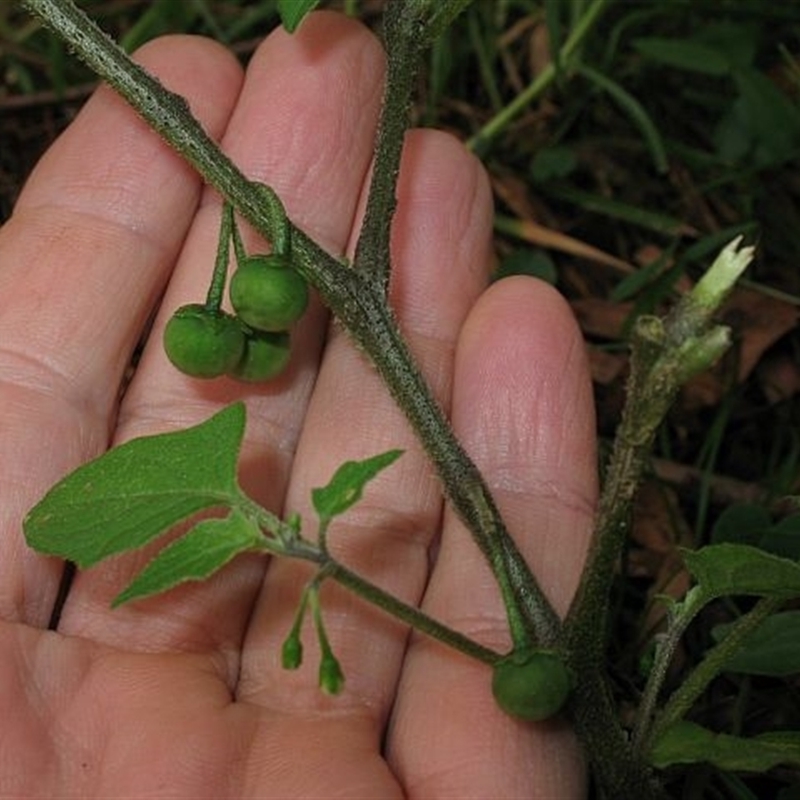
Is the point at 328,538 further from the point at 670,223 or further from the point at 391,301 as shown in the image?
the point at 670,223

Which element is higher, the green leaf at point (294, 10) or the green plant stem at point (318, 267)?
the green leaf at point (294, 10)

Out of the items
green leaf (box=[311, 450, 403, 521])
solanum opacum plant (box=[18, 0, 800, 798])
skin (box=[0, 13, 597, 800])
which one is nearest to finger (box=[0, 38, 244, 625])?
skin (box=[0, 13, 597, 800])

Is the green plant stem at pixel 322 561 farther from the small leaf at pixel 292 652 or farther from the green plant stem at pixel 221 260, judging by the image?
the green plant stem at pixel 221 260

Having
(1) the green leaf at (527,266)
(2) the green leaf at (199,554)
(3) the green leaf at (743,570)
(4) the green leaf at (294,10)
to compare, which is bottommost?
(1) the green leaf at (527,266)

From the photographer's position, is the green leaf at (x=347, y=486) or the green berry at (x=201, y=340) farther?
the green berry at (x=201, y=340)

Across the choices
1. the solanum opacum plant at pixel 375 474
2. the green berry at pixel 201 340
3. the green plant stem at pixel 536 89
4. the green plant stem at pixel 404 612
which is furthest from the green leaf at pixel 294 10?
the green plant stem at pixel 536 89

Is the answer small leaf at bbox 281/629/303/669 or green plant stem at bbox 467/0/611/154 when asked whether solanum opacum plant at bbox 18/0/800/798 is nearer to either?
small leaf at bbox 281/629/303/669

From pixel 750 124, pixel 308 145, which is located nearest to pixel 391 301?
pixel 308 145
